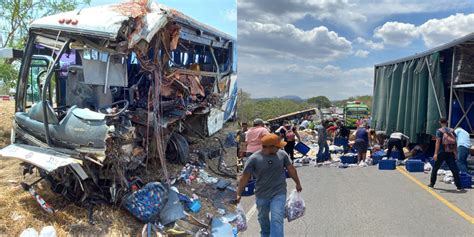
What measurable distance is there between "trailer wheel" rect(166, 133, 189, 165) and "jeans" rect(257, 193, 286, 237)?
14.6 feet

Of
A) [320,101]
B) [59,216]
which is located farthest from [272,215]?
[59,216]

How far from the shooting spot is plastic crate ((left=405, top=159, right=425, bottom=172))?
23.6ft

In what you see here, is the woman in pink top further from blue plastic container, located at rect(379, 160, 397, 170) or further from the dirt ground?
blue plastic container, located at rect(379, 160, 397, 170)

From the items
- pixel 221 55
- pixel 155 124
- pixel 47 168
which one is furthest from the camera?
pixel 221 55

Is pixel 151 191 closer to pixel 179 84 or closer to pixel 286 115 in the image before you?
pixel 179 84

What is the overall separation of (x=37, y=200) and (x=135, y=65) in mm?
2489

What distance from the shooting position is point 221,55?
877cm

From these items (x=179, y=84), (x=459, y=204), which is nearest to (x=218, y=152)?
(x=179, y=84)

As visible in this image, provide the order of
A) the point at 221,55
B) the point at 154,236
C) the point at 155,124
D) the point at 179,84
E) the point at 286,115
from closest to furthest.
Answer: the point at 286,115 < the point at 154,236 < the point at 155,124 < the point at 179,84 < the point at 221,55

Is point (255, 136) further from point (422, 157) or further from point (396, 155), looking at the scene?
point (422, 157)

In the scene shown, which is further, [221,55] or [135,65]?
[221,55]

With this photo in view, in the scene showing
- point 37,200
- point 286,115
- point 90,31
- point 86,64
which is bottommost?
point 37,200

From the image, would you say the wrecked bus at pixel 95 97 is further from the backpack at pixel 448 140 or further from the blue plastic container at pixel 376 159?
the backpack at pixel 448 140

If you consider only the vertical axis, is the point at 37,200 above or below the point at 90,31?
below
